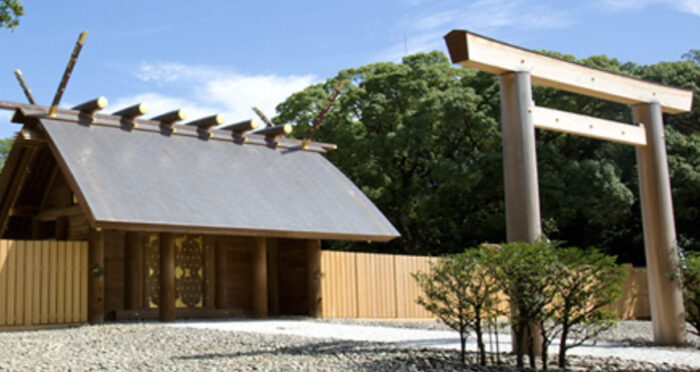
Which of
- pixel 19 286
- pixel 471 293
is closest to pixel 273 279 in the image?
pixel 19 286

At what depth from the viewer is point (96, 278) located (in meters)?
12.9

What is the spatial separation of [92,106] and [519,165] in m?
9.45

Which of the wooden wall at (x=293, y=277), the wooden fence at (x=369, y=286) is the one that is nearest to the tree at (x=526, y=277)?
the wooden fence at (x=369, y=286)

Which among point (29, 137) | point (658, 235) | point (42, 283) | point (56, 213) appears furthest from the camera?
point (56, 213)

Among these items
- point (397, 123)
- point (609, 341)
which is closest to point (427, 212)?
point (397, 123)

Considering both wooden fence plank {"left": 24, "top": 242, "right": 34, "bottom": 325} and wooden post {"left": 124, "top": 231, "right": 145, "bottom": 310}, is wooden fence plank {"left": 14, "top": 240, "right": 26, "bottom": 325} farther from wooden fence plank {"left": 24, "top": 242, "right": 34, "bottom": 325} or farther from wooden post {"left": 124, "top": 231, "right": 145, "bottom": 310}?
wooden post {"left": 124, "top": 231, "right": 145, "bottom": 310}

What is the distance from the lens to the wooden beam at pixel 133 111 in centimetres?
1484

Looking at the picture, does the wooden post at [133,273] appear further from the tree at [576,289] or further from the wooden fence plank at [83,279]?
the tree at [576,289]

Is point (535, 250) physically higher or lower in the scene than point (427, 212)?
lower

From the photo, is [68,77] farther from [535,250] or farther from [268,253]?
[535,250]

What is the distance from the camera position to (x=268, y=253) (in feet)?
55.4

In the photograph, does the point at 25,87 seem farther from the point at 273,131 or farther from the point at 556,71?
the point at 556,71

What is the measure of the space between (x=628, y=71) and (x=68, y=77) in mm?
19182

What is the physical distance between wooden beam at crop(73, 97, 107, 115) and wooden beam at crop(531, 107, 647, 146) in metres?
8.88
